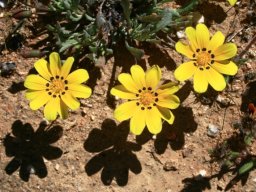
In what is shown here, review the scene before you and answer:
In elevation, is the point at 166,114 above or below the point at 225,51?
below

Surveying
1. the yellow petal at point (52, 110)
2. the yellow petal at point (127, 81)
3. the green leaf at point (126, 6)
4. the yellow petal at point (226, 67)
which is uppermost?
the green leaf at point (126, 6)

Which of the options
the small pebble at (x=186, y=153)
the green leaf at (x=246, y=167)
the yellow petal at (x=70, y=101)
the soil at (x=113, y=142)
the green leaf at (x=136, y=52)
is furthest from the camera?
the small pebble at (x=186, y=153)

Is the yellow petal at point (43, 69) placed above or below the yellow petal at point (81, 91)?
above

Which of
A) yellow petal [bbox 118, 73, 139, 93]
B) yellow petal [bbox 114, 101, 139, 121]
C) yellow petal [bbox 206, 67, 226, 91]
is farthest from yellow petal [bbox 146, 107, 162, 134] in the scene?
yellow petal [bbox 206, 67, 226, 91]

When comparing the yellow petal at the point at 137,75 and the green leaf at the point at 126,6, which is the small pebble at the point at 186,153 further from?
the green leaf at the point at 126,6

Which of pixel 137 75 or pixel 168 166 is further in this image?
pixel 168 166

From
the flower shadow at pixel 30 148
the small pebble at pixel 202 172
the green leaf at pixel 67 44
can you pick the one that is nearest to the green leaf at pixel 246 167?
the small pebble at pixel 202 172

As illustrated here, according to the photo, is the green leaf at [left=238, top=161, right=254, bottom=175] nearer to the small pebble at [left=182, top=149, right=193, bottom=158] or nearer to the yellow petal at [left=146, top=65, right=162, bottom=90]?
the small pebble at [left=182, top=149, right=193, bottom=158]

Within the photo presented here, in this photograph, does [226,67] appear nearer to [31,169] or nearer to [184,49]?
[184,49]

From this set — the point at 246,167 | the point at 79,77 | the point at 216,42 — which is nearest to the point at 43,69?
the point at 79,77
